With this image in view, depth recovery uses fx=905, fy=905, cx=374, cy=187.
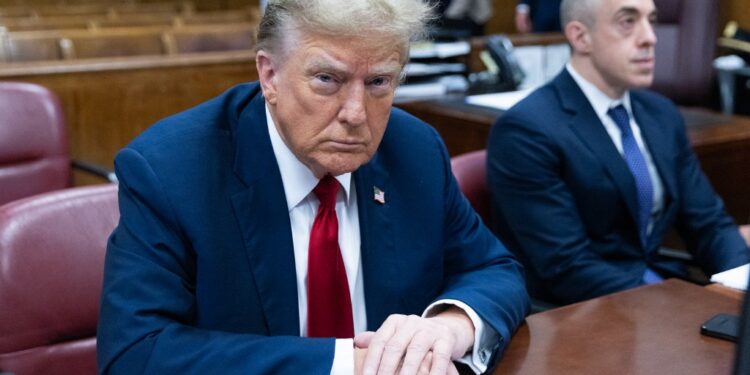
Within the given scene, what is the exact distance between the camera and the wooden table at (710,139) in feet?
10.2

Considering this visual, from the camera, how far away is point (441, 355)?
1307mm

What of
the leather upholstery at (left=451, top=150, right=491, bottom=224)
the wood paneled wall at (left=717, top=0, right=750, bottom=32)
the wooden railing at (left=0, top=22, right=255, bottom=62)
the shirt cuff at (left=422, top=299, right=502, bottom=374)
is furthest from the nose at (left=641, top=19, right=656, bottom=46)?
the wood paneled wall at (left=717, top=0, right=750, bottom=32)

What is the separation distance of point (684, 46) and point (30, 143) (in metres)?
3.07

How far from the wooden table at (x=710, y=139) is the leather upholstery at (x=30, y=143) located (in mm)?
1411

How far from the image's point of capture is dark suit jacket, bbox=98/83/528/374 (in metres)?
1.32

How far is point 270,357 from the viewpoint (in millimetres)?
1291

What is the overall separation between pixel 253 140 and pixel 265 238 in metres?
0.17

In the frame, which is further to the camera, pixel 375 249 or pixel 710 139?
pixel 710 139

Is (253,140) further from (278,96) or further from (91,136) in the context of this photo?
(91,136)

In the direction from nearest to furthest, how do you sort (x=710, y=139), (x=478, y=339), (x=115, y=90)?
(x=478, y=339) → (x=710, y=139) → (x=115, y=90)

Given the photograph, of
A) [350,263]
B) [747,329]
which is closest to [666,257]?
[350,263]

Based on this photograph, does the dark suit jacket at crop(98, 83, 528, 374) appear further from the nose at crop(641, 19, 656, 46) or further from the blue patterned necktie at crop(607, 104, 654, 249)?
the nose at crop(641, 19, 656, 46)

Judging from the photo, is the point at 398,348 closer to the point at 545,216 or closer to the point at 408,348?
the point at 408,348

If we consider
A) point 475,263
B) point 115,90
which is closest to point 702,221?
point 475,263
